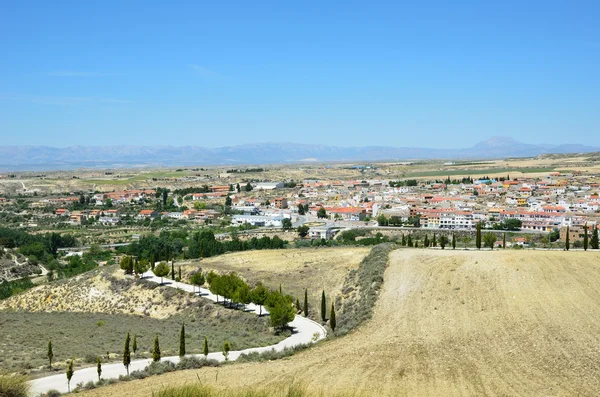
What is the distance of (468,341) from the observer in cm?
2283

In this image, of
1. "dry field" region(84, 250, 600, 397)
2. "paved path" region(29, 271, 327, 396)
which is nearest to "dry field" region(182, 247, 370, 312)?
"paved path" region(29, 271, 327, 396)

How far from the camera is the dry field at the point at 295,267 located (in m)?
39.9

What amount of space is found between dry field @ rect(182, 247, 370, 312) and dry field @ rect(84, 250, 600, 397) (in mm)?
6698

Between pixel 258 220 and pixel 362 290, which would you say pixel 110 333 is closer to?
pixel 362 290

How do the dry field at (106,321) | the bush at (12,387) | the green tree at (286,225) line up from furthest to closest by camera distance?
the green tree at (286,225), the dry field at (106,321), the bush at (12,387)

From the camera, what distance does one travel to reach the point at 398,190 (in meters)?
141

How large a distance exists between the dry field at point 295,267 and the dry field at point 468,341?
6.70 meters

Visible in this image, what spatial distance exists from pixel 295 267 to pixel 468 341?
79.6 ft

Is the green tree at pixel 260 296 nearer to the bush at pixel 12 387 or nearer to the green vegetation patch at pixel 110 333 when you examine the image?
the green vegetation patch at pixel 110 333

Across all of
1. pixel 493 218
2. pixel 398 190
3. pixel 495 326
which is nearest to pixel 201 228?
pixel 493 218

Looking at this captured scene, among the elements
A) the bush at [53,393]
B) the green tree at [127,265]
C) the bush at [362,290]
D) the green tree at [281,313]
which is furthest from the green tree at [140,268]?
the bush at [53,393]

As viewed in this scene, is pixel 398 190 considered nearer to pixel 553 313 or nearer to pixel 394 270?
pixel 394 270

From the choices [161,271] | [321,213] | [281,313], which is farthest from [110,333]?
[321,213]

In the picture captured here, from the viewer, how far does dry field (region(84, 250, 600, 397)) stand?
18145 millimetres
